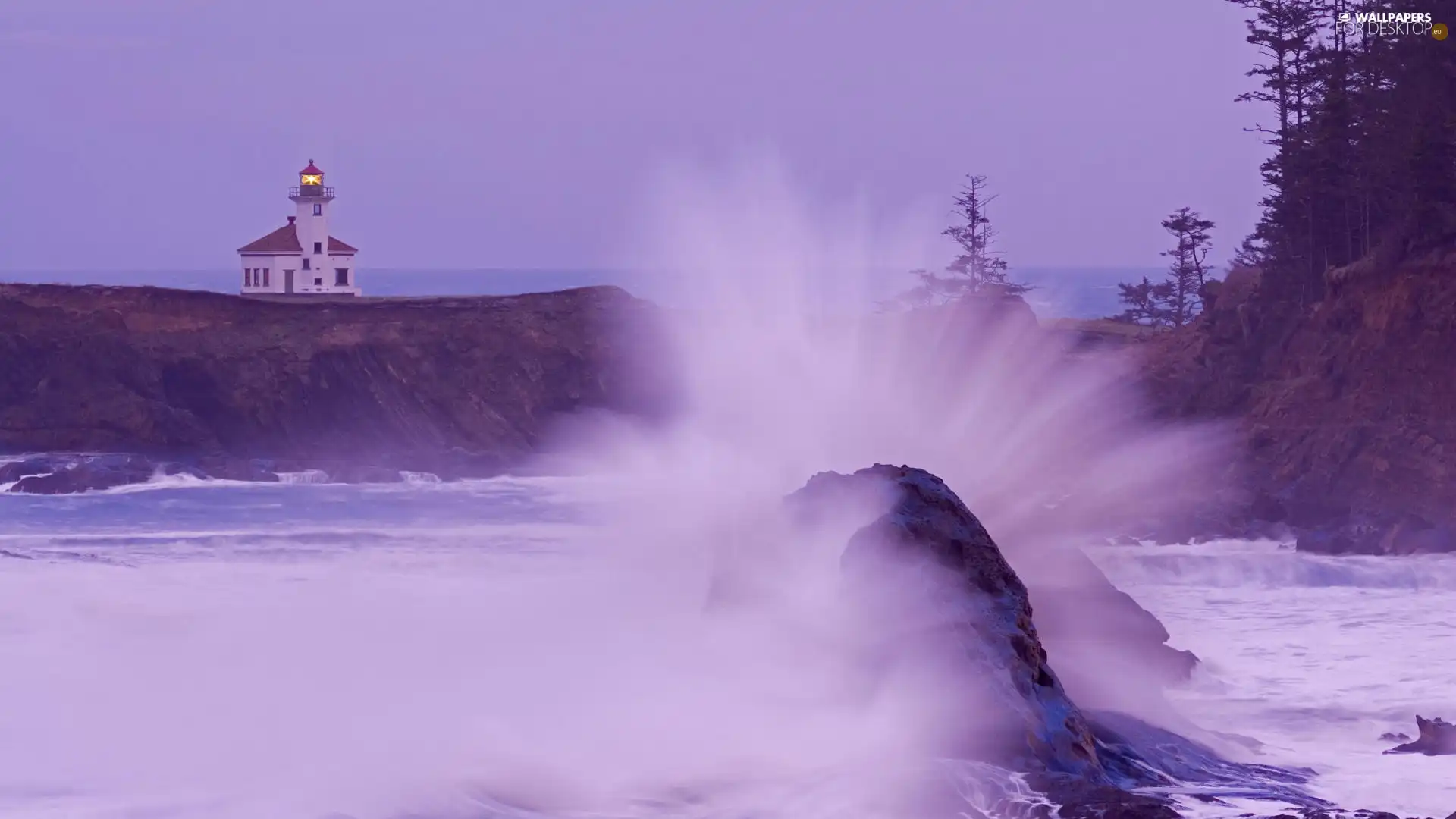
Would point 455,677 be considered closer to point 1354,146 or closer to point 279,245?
point 1354,146

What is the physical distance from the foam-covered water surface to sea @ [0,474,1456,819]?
43 millimetres

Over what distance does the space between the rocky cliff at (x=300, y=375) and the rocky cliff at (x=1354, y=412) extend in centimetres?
1576

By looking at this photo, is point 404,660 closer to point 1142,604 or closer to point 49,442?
point 1142,604

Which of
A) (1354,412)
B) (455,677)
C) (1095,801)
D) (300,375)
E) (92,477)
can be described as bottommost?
(1095,801)

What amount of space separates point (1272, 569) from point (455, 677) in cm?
1266

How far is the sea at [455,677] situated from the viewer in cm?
1145

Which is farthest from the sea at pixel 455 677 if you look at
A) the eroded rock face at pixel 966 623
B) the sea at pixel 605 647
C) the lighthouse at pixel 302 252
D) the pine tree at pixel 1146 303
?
the pine tree at pixel 1146 303

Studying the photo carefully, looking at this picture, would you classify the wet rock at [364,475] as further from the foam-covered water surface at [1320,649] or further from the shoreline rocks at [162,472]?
the foam-covered water surface at [1320,649]

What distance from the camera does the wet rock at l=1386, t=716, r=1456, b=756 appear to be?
12773mm

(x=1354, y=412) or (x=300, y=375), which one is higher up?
(x=300, y=375)

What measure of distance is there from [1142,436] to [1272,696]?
697 inches

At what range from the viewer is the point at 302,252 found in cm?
5734

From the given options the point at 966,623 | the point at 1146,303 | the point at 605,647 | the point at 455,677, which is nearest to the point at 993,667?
the point at 966,623

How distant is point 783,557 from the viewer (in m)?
13.5
